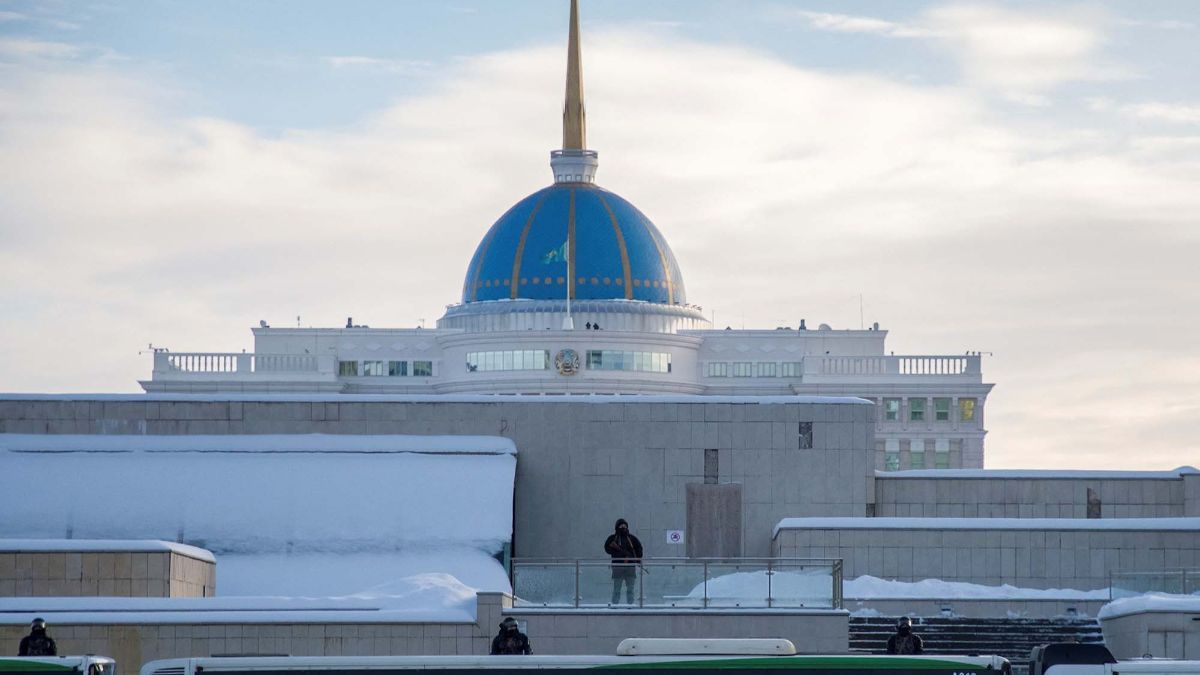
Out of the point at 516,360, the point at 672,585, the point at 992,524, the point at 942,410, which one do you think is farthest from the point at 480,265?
the point at 672,585

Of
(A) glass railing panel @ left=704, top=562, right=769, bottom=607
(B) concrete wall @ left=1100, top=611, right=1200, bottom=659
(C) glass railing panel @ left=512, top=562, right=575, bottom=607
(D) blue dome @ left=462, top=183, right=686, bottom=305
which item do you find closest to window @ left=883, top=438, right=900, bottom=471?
(D) blue dome @ left=462, top=183, right=686, bottom=305

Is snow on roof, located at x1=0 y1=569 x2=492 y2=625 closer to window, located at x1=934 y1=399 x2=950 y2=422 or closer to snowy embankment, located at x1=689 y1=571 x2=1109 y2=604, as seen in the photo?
snowy embankment, located at x1=689 y1=571 x2=1109 y2=604

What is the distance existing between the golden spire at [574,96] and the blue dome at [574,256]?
6480 mm

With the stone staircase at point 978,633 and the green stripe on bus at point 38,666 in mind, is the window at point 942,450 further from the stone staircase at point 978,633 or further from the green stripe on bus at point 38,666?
the green stripe on bus at point 38,666

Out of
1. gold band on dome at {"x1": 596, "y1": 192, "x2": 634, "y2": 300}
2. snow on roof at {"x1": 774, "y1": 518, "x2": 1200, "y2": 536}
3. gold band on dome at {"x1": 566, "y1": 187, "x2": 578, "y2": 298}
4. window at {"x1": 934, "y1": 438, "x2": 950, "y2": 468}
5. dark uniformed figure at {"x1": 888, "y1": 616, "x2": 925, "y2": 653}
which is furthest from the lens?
gold band on dome at {"x1": 596, "y1": 192, "x2": 634, "y2": 300}

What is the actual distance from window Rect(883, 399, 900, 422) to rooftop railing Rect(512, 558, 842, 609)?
286 ft

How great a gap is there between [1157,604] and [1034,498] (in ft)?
53.8

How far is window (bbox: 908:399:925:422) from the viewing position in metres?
130

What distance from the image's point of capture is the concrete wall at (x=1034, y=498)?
57781mm

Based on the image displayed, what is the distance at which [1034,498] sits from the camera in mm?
57906

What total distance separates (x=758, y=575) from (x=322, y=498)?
15.2 metres

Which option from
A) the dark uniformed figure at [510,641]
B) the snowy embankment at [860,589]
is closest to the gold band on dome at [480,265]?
the snowy embankment at [860,589]

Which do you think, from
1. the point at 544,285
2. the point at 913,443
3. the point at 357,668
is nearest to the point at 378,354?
the point at 544,285

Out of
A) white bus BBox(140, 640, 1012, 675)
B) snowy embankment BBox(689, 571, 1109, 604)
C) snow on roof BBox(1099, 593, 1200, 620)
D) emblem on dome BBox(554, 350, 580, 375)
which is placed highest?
emblem on dome BBox(554, 350, 580, 375)
